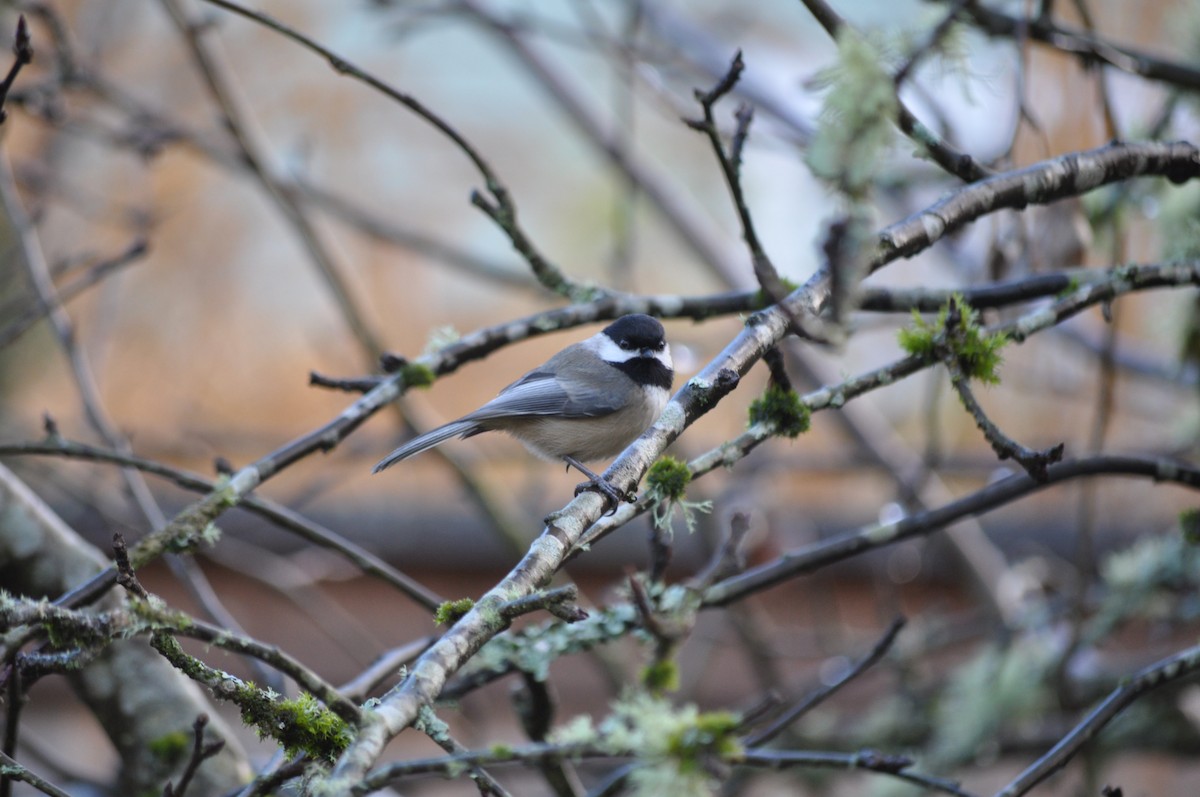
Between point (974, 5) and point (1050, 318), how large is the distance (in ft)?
2.71

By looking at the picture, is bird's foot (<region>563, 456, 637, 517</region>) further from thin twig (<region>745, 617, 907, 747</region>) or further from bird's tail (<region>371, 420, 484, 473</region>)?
bird's tail (<region>371, 420, 484, 473</region>)

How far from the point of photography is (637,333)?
8.77ft

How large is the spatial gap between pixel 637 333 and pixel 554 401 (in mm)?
288

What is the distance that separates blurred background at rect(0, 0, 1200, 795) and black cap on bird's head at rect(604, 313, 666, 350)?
0.36 meters

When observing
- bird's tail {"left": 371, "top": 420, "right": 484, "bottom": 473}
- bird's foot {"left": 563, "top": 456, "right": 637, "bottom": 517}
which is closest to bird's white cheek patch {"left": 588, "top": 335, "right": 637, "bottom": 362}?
bird's tail {"left": 371, "top": 420, "right": 484, "bottom": 473}

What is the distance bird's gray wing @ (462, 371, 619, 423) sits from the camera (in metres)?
2.68

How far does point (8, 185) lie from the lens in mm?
2820

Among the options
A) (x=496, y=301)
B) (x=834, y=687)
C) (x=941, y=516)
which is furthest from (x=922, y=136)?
(x=496, y=301)

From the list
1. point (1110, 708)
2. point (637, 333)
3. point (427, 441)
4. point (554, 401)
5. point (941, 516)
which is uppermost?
point (637, 333)

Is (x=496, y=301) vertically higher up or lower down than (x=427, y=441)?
higher up

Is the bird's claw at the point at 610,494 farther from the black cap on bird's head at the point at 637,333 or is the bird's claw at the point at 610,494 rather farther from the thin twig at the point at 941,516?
the black cap on bird's head at the point at 637,333

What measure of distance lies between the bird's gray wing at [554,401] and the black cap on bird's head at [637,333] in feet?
0.49

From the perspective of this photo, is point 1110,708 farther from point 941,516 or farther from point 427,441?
point 427,441

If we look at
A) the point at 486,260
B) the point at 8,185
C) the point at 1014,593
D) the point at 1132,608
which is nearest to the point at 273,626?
the point at 486,260
